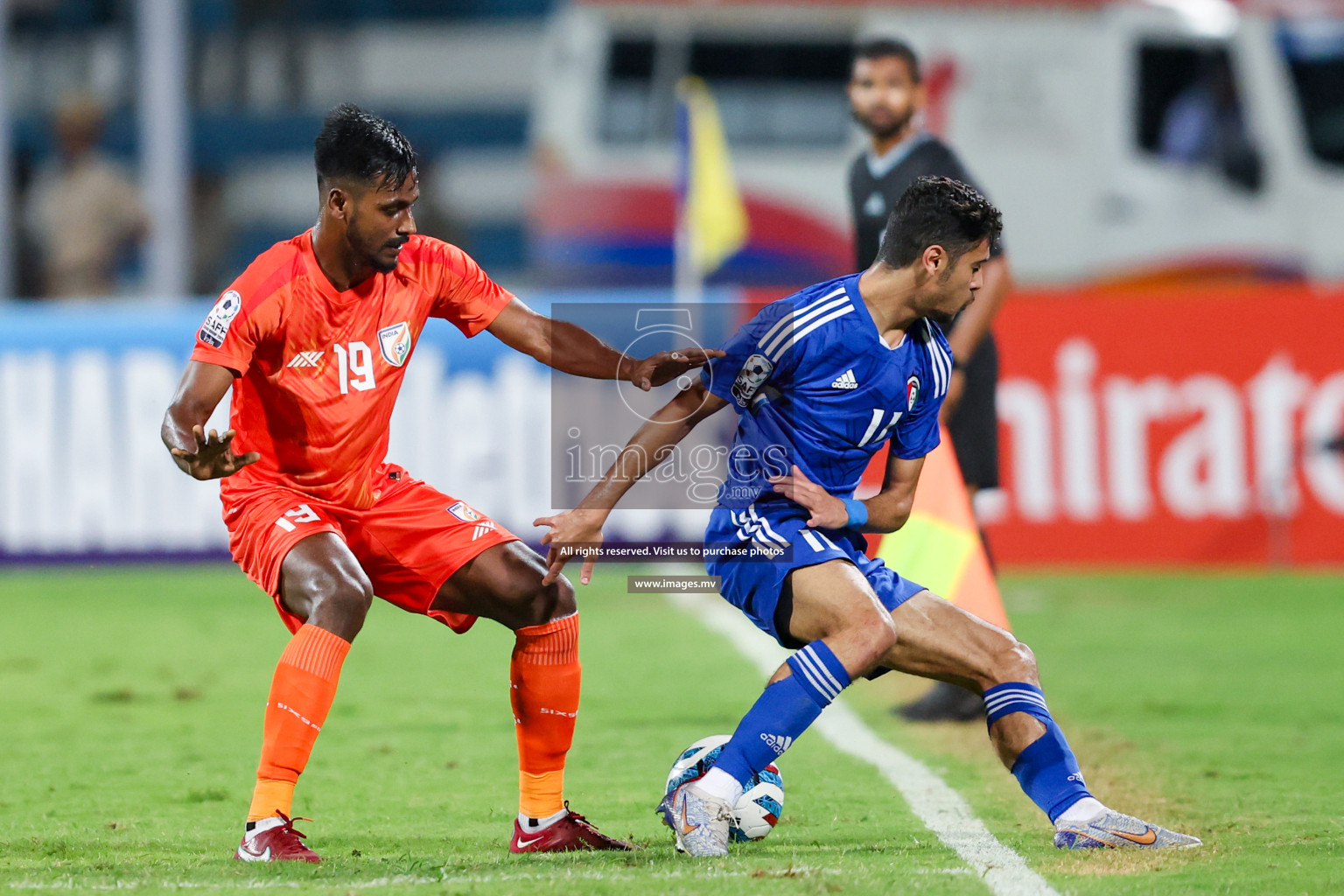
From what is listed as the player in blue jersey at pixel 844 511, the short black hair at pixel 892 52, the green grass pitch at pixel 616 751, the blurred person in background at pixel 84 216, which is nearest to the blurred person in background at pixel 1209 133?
the green grass pitch at pixel 616 751

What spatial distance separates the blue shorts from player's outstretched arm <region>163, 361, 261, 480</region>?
4.20 ft

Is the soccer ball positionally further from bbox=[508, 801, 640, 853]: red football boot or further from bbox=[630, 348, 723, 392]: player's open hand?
bbox=[630, 348, 723, 392]: player's open hand

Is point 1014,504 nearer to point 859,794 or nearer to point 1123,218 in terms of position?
point 1123,218

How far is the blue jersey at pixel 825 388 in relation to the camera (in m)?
4.65

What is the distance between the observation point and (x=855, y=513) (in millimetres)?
4719

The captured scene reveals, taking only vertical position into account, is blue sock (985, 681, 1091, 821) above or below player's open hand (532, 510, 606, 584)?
below

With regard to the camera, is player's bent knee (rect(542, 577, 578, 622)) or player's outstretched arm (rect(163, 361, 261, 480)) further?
player's bent knee (rect(542, 577, 578, 622))

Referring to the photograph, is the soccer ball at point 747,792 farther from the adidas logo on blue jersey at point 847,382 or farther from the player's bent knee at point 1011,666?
the adidas logo on blue jersey at point 847,382

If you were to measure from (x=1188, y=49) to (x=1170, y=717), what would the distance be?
976 cm

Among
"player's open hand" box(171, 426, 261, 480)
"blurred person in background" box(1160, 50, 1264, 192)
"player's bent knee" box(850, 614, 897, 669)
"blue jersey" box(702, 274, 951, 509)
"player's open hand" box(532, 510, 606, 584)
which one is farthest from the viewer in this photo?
"blurred person in background" box(1160, 50, 1264, 192)

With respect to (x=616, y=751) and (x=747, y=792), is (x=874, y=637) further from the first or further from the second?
(x=616, y=751)

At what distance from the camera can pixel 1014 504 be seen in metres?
11.1

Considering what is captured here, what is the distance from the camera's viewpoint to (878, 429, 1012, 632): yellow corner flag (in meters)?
5.91

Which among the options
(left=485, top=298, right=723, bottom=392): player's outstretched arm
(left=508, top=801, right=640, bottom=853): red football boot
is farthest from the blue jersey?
(left=508, top=801, right=640, bottom=853): red football boot
